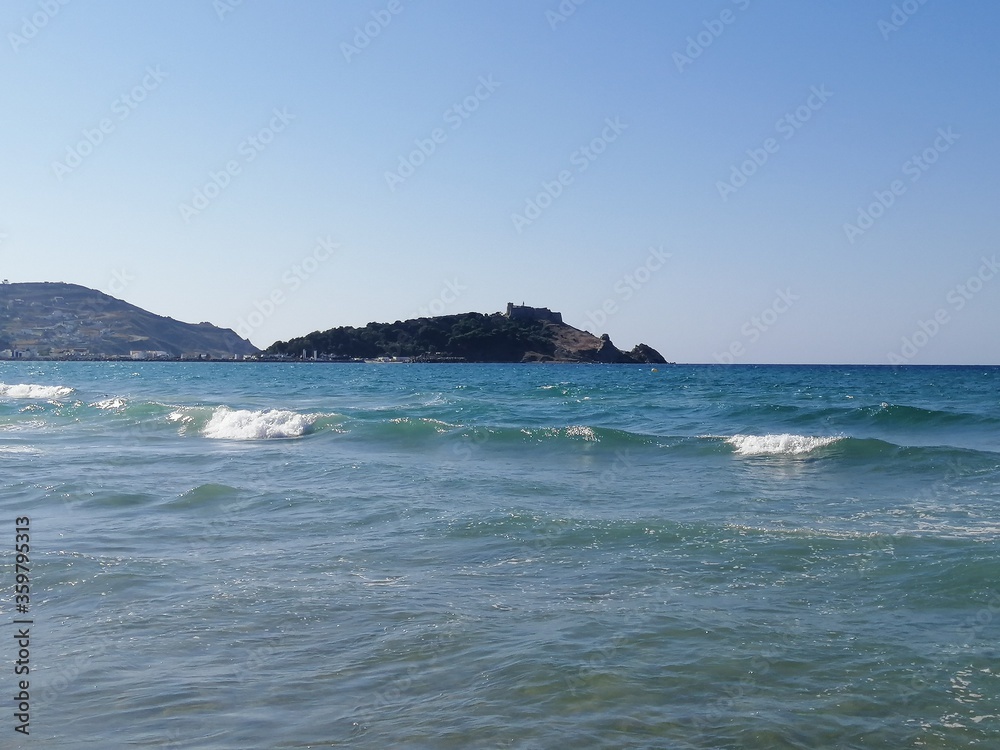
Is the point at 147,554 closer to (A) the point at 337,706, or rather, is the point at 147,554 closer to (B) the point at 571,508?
(A) the point at 337,706

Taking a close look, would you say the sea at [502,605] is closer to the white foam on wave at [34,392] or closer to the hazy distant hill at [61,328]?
the white foam on wave at [34,392]

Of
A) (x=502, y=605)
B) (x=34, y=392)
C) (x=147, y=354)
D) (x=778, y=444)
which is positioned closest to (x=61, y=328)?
(x=147, y=354)

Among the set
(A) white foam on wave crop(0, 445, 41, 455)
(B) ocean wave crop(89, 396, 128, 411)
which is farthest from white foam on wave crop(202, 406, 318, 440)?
(B) ocean wave crop(89, 396, 128, 411)

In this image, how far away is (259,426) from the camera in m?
26.6

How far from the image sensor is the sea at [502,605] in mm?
5590

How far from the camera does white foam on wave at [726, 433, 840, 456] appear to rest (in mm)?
20750

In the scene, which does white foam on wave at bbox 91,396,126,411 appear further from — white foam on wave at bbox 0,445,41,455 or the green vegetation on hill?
the green vegetation on hill

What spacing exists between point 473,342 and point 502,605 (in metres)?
123

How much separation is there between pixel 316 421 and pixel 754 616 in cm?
2263

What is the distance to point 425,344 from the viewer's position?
134625mm

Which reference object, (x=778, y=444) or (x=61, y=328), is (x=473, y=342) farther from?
(x=778, y=444)

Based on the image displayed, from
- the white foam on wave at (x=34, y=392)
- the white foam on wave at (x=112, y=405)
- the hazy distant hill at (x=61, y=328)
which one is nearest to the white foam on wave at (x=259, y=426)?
the white foam on wave at (x=112, y=405)

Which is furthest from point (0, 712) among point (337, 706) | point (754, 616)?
point (754, 616)

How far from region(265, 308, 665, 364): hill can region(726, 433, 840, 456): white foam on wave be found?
361 ft
